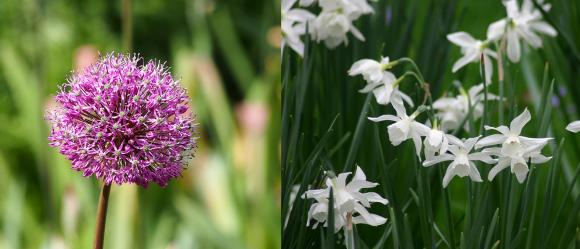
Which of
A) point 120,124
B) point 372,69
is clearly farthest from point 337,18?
point 120,124

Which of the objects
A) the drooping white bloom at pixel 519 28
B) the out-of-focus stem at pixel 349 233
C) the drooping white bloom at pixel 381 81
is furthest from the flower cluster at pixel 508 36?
the out-of-focus stem at pixel 349 233

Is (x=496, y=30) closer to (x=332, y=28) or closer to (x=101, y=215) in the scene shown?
(x=332, y=28)

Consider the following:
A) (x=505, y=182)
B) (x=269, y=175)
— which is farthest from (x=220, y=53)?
(x=505, y=182)

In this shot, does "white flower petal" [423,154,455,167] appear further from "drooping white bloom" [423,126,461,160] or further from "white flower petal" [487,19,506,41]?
"white flower petal" [487,19,506,41]

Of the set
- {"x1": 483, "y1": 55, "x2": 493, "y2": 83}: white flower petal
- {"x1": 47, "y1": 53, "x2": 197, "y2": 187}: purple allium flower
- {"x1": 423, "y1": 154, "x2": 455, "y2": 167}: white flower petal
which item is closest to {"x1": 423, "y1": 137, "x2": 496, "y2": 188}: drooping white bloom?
{"x1": 423, "y1": 154, "x2": 455, "y2": 167}: white flower petal

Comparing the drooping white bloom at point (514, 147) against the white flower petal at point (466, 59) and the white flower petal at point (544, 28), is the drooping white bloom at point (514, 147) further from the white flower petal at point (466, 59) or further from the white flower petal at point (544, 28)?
the white flower petal at point (544, 28)
